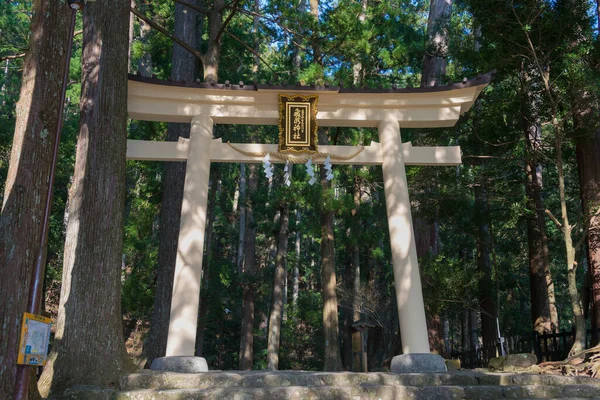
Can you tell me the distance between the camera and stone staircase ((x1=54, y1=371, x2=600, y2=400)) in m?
4.87

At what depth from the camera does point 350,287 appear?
16516mm

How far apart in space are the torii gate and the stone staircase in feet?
3.84

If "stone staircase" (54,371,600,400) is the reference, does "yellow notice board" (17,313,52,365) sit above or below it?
above

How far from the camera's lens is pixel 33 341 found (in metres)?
3.79

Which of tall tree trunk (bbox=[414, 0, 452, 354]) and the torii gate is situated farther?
tall tree trunk (bbox=[414, 0, 452, 354])

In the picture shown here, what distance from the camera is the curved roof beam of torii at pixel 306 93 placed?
7570mm

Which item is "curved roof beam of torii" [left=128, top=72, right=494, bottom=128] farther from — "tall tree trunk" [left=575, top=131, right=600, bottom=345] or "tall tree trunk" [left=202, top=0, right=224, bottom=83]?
"tall tree trunk" [left=575, top=131, right=600, bottom=345]

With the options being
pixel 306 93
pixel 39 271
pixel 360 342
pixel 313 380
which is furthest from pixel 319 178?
pixel 39 271

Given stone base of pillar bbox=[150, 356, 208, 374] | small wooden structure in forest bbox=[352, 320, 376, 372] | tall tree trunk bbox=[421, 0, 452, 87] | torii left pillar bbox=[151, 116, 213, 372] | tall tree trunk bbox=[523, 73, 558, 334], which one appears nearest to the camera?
stone base of pillar bbox=[150, 356, 208, 374]

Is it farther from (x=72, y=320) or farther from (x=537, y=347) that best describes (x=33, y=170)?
(x=537, y=347)

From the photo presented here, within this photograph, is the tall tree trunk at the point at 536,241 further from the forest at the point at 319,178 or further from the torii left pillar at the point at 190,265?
the torii left pillar at the point at 190,265

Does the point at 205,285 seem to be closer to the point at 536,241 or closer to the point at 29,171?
the point at 536,241

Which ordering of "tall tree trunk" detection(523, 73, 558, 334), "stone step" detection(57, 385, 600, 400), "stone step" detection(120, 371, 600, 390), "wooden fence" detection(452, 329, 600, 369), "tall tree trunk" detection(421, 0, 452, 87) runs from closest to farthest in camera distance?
"stone step" detection(57, 385, 600, 400), "stone step" detection(120, 371, 600, 390), "wooden fence" detection(452, 329, 600, 369), "tall tree trunk" detection(523, 73, 558, 334), "tall tree trunk" detection(421, 0, 452, 87)

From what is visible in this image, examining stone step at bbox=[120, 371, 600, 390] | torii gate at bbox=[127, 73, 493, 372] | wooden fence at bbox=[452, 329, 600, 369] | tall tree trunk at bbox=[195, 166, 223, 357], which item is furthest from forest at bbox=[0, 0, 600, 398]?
torii gate at bbox=[127, 73, 493, 372]
